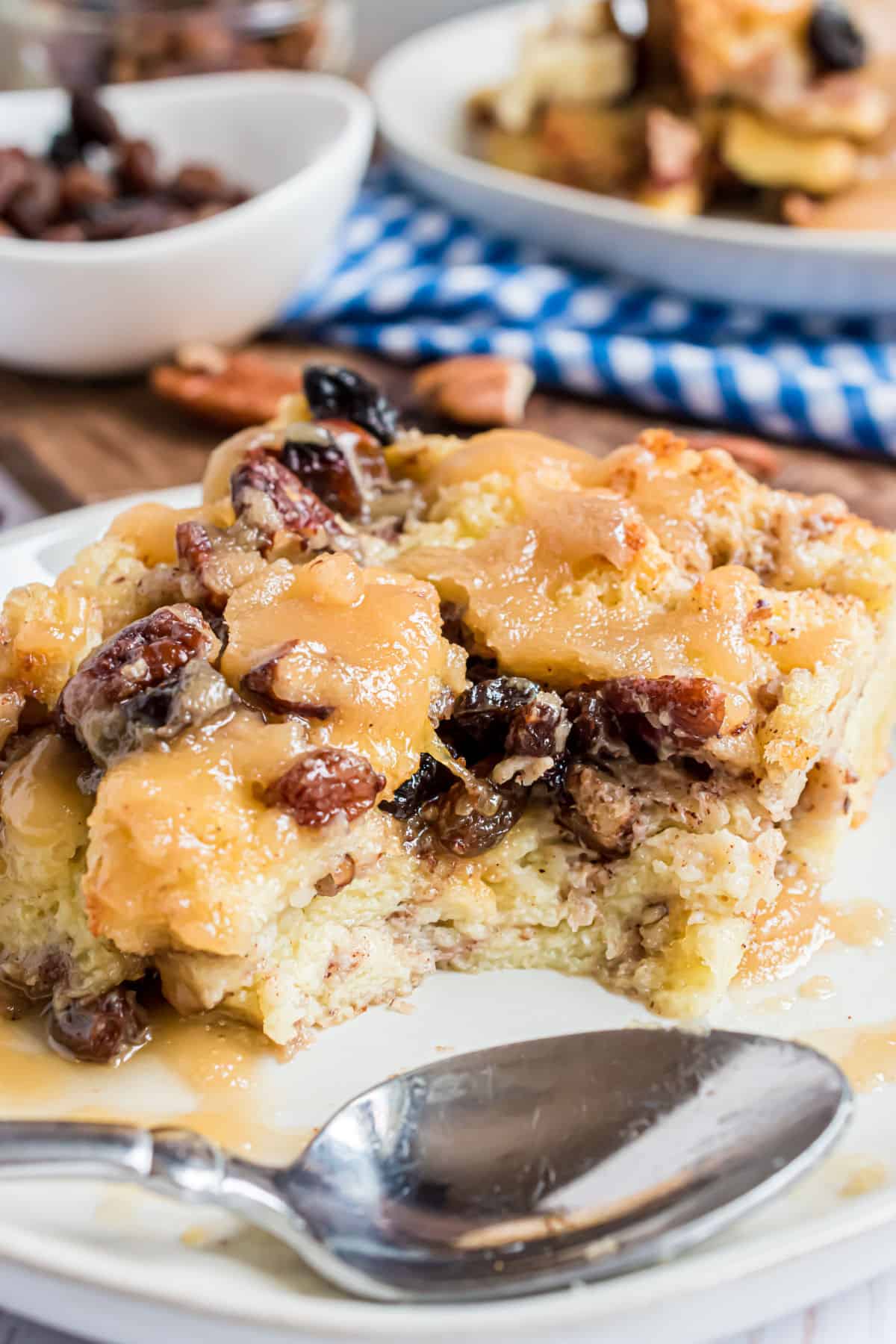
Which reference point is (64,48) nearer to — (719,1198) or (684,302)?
(684,302)

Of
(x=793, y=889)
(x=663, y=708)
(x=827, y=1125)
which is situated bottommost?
(x=793, y=889)

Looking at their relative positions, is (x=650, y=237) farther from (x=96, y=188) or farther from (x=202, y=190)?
(x=96, y=188)

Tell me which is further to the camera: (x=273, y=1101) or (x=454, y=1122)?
(x=273, y=1101)

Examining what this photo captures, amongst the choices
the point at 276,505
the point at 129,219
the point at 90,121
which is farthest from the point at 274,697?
the point at 90,121

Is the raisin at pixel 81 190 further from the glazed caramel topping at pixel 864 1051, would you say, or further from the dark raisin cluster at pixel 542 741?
the glazed caramel topping at pixel 864 1051

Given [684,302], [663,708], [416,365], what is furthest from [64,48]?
[663,708]

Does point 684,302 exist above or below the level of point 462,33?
below

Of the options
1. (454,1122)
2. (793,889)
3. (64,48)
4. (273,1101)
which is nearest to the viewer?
(454,1122)
